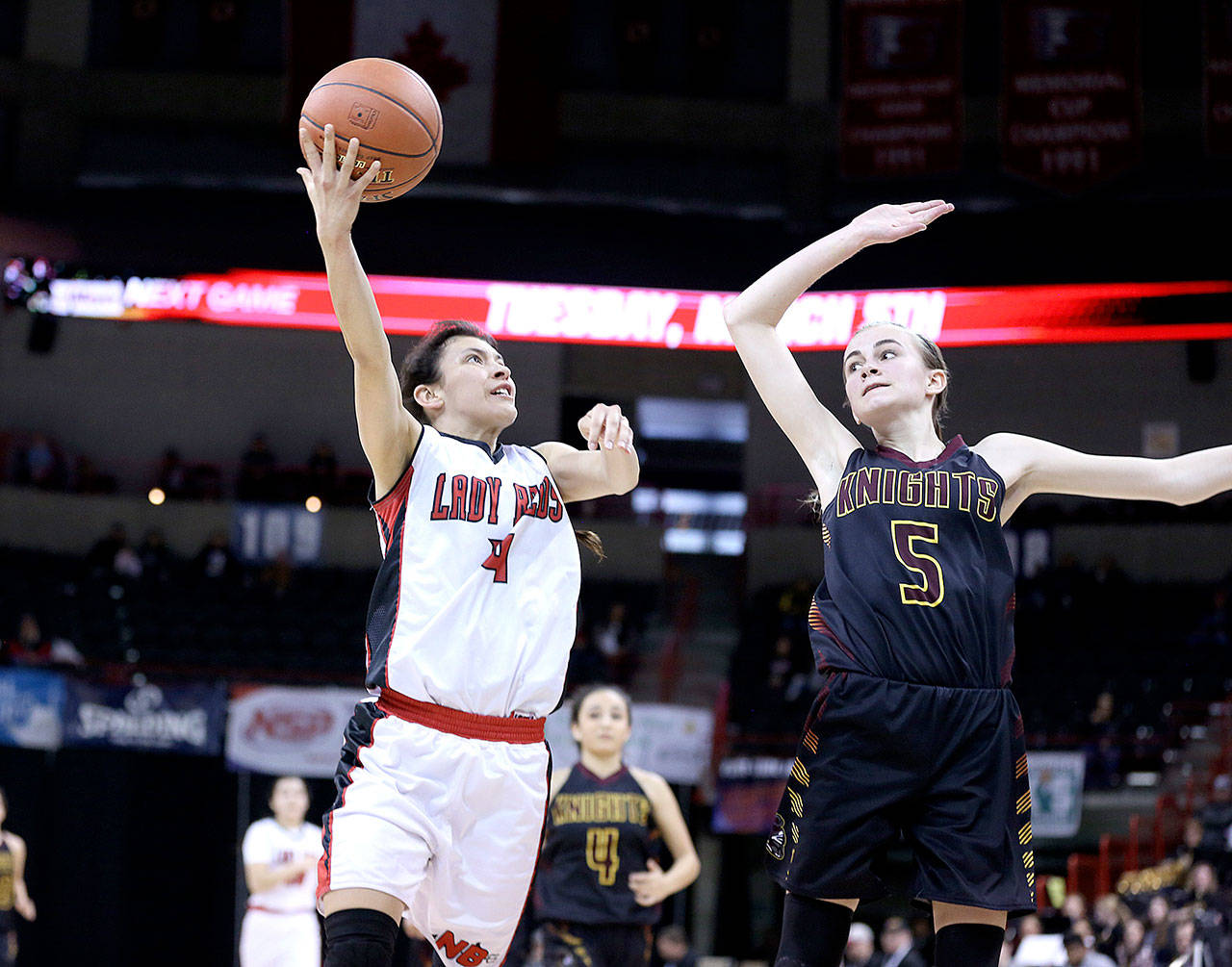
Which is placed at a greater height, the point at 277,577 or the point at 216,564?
the point at 216,564

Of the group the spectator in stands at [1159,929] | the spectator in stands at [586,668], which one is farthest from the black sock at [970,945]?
the spectator in stands at [586,668]

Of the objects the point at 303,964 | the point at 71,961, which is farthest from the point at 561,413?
the point at 303,964

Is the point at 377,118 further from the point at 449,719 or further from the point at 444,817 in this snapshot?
the point at 444,817

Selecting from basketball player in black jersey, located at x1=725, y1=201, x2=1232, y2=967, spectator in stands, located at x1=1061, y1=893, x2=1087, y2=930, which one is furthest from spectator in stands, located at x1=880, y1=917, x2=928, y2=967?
basketball player in black jersey, located at x1=725, y1=201, x2=1232, y2=967

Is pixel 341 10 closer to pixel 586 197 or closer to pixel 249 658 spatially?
pixel 586 197

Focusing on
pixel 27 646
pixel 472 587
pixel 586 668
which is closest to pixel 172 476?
pixel 27 646

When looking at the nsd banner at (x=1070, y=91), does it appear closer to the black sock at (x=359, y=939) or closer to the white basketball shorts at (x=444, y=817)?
the white basketball shorts at (x=444, y=817)

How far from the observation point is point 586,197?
802 inches

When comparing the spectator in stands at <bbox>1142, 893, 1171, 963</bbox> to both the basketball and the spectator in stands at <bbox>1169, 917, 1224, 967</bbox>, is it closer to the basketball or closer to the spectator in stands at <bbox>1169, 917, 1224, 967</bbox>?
the spectator in stands at <bbox>1169, 917, 1224, 967</bbox>

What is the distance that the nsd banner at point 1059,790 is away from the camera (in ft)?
43.8

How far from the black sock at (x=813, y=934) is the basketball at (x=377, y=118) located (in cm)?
214

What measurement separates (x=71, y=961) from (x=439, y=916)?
13.5 m

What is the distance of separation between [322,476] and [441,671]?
1700cm

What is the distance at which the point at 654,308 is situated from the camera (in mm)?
17219
